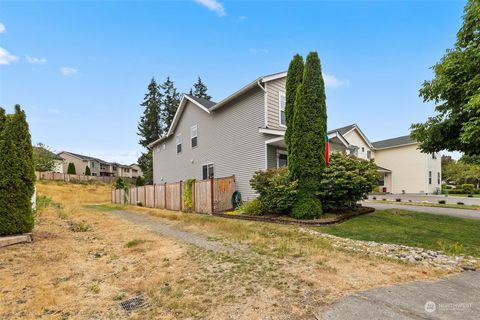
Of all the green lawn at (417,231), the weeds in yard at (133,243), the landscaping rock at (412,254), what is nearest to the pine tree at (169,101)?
the weeds in yard at (133,243)

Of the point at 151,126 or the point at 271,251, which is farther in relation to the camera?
the point at 151,126

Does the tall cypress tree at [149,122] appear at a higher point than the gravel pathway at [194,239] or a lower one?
higher

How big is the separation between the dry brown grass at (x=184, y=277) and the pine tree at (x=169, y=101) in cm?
3782

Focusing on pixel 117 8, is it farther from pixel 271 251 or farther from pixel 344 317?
pixel 344 317

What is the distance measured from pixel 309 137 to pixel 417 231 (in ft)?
14.1

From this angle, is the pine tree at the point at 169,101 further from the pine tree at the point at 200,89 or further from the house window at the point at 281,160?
the house window at the point at 281,160

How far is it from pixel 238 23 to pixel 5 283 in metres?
14.1

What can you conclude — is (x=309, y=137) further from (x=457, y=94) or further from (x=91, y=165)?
(x=91, y=165)

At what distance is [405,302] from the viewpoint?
3.07 meters

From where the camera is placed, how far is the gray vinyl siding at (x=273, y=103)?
12.8 metres

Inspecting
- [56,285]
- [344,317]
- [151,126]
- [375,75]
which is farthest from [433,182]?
[151,126]

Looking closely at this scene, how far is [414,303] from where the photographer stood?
3.05 meters

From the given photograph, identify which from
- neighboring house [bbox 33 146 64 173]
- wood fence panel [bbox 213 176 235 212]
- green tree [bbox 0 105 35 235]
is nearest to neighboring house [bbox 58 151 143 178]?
neighboring house [bbox 33 146 64 173]

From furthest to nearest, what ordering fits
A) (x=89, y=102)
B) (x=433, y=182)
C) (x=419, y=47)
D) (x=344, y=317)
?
(x=433, y=182) → (x=89, y=102) → (x=419, y=47) → (x=344, y=317)
